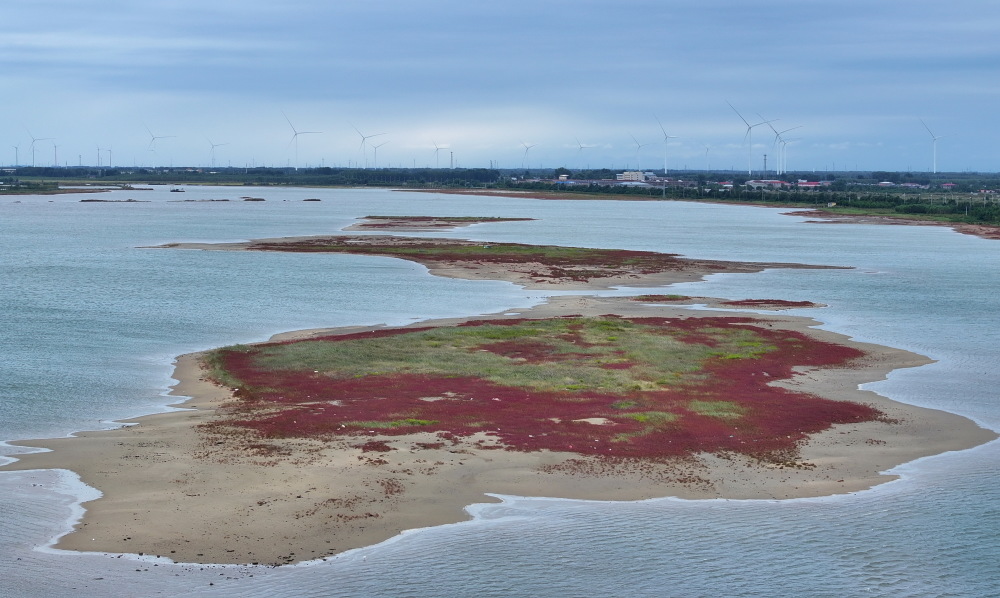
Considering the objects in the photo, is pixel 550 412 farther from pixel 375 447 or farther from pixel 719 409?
pixel 375 447

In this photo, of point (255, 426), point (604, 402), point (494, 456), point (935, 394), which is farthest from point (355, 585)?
point (935, 394)

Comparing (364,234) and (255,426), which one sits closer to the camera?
(255,426)

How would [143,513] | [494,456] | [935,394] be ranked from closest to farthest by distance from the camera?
[143,513] → [494,456] → [935,394]

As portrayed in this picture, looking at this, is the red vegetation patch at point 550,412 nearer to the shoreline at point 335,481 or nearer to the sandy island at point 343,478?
the sandy island at point 343,478

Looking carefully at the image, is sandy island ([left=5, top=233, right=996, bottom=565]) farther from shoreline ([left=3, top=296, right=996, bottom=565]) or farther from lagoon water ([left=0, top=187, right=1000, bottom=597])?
lagoon water ([left=0, top=187, right=1000, bottom=597])

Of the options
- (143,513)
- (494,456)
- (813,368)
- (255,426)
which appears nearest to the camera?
(143,513)

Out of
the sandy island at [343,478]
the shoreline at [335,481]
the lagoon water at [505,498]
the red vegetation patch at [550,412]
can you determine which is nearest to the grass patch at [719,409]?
the red vegetation patch at [550,412]

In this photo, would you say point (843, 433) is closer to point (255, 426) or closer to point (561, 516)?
point (561, 516)

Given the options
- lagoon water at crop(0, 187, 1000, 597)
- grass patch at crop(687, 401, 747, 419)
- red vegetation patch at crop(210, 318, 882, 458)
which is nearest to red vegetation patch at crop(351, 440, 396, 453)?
red vegetation patch at crop(210, 318, 882, 458)
